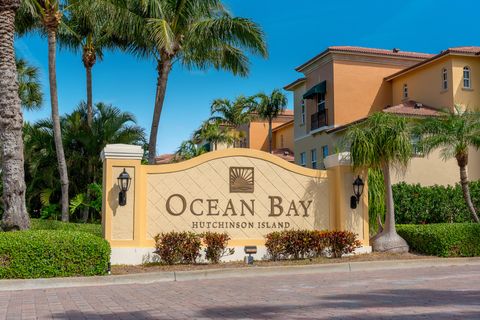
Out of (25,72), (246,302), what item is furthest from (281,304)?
(25,72)

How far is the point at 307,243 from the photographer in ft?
51.5

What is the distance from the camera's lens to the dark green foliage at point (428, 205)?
23.0 meters

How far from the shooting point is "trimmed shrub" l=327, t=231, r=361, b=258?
15898 mm

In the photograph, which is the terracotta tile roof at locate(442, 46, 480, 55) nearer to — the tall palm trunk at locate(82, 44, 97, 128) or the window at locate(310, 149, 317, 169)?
the window at locate(310, 149, 317, 169)

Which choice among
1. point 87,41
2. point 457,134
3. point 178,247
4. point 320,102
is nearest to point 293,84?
point 320,102

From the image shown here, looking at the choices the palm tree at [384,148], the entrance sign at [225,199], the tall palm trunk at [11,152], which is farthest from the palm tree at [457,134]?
the tall palm trunk at [11,152]

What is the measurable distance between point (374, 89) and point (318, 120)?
11.7 ft

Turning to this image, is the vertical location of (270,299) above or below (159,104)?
below

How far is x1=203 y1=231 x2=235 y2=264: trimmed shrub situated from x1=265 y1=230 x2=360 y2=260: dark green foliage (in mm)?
1212

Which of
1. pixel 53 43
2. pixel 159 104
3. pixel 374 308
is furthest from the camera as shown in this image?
pixel 53 43

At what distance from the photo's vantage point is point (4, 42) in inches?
566

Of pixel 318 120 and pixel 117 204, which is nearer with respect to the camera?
pixel 117 204

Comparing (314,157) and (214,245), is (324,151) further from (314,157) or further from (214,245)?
(214,245)

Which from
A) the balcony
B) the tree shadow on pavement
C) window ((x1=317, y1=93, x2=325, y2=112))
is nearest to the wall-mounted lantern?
the tree shadow on pavement
